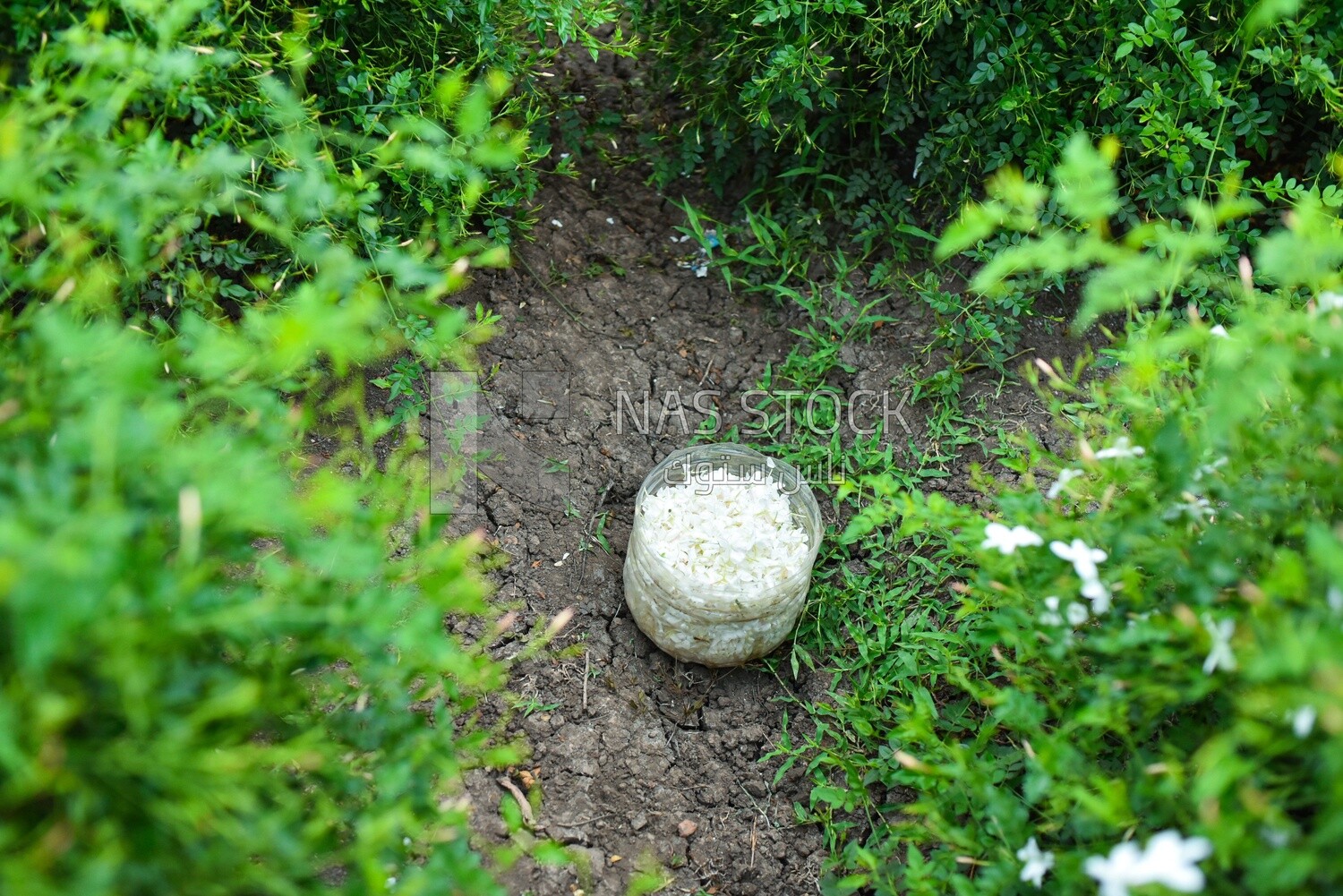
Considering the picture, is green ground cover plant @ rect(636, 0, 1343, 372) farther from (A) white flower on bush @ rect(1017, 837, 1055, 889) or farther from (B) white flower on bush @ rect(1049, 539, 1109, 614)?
(A) white flower on bush @ rect(1017, 837, 1055, 889)

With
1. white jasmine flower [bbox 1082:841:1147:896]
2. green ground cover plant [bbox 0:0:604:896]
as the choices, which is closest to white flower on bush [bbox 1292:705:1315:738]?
white jasmine flower [bbox 1082:841:1147:896]

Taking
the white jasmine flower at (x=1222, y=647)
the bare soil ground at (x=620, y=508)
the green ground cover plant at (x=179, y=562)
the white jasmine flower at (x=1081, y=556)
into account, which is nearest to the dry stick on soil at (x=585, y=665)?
the bare soil ground at (x=620, y=508)

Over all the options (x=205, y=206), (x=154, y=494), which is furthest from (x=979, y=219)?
(x=205, y=206)

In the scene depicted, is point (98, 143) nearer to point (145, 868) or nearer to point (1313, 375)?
point (145, 868)

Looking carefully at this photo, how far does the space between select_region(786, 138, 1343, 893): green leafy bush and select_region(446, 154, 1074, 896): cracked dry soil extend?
1.38 feet

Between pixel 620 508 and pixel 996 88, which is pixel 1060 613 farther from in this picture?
pixel 996 88

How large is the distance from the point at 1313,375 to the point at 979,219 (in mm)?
487

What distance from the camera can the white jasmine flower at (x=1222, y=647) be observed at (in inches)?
49.6

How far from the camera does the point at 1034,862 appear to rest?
149cm

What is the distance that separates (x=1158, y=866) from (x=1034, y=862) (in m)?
0.34

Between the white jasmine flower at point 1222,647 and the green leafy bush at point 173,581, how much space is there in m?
1.01

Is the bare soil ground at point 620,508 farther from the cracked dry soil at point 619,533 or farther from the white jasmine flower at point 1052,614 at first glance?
the white jasmine flower at point 1052,614

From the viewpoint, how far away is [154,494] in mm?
1135

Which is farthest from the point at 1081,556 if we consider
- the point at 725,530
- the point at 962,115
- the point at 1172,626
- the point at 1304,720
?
the point at 962,115
